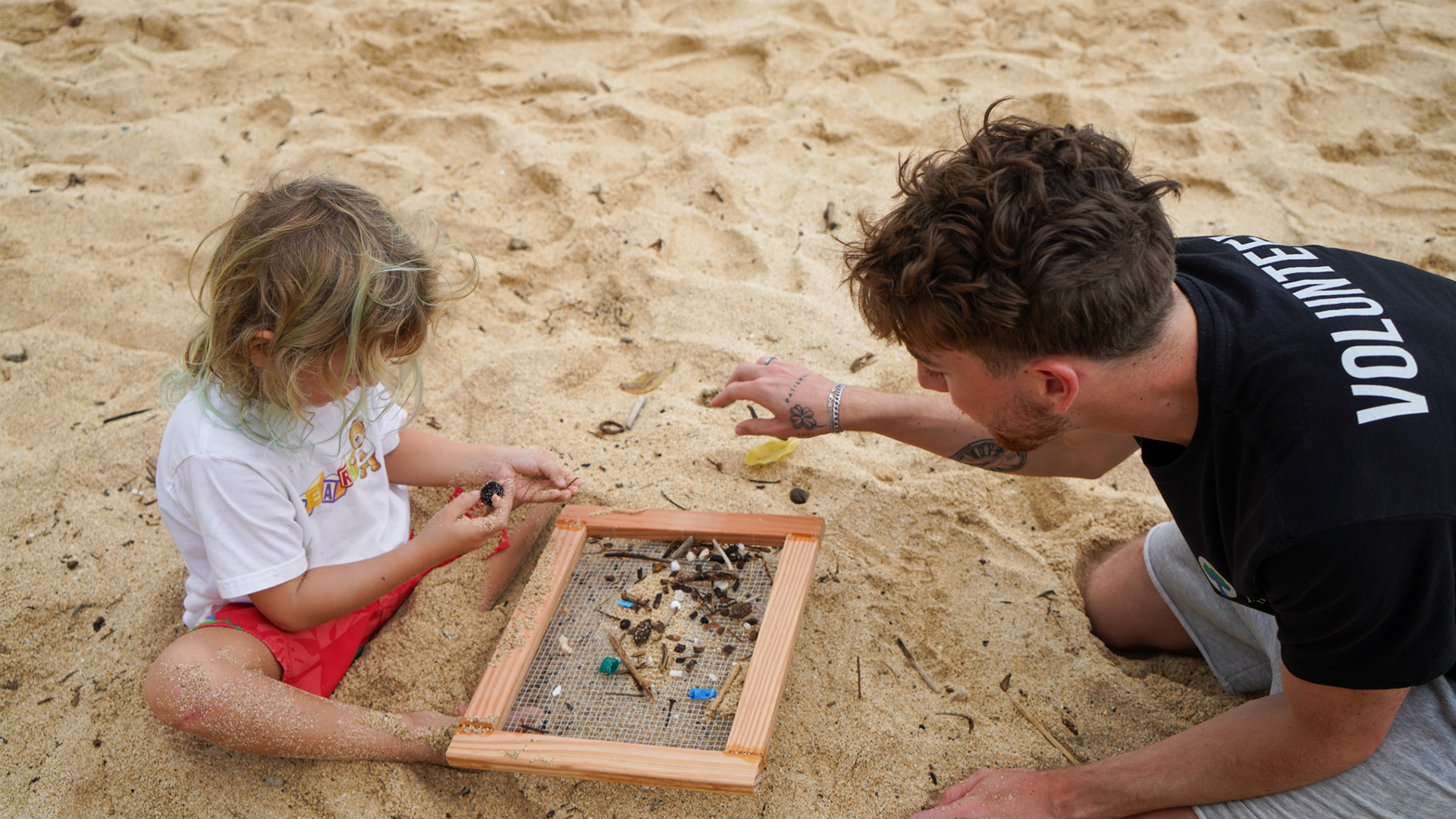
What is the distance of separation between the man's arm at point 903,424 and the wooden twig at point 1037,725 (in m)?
0.55

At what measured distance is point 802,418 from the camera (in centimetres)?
231

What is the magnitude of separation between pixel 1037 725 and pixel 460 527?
4.68ft

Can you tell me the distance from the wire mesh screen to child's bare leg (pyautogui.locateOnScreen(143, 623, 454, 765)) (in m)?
0.27

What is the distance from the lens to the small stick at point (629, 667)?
196cm

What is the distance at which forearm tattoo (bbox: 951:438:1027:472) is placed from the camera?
2336 millimetres

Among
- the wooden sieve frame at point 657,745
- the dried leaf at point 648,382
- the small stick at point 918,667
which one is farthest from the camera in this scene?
the dried leaf at point 648,382

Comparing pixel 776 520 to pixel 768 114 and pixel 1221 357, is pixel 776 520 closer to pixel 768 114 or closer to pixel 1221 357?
pixel 1221 357

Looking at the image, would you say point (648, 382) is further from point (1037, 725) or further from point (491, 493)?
point (1037, 725)

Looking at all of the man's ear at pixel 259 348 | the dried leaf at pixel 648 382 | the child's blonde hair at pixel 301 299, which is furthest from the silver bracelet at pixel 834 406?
the man's ear at pixel 259 348

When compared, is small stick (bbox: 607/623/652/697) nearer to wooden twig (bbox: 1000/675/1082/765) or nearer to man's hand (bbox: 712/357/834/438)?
man's hand (bbox: 712/357/834/438)

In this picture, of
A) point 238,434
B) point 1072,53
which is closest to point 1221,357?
point 238,434

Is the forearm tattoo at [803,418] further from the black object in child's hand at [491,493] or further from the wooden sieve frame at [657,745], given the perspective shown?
the black object in child's hand at [491,493]

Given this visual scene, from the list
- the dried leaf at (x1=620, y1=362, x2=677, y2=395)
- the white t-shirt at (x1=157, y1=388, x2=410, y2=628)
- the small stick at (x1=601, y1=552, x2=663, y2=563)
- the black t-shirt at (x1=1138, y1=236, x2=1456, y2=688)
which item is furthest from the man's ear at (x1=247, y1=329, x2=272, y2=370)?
the black t-shirt at (x1=1138, y1=236, x2=1456, y2=688)

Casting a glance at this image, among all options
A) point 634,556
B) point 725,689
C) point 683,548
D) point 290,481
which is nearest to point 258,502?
point 290,481
